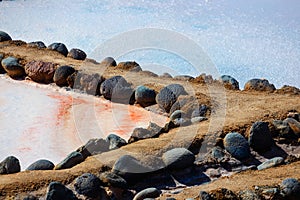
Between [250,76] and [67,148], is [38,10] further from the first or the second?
[67,148]

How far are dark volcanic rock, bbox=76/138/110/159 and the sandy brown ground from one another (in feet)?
0.30

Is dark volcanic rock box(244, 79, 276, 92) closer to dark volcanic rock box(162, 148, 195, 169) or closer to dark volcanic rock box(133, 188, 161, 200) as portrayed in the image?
dark volcanic rock box(162, 148, 195, 169)

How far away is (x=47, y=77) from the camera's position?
614cm

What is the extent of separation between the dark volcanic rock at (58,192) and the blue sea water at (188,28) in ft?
10.5

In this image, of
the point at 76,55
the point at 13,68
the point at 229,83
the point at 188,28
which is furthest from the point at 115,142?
the point at 188,28

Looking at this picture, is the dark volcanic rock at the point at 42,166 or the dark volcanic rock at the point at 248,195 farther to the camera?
the dark volcanic rock at the point at 42,166

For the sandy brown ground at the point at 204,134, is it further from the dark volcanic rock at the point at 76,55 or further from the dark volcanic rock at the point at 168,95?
the dark volcanic rock at the point at 76,55

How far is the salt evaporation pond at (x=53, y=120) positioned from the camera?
4.79m

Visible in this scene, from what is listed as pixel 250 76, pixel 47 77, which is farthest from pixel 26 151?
pixel 250 76

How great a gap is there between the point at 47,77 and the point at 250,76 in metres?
2.51

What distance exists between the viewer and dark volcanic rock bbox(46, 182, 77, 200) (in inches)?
142

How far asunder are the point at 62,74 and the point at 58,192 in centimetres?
251

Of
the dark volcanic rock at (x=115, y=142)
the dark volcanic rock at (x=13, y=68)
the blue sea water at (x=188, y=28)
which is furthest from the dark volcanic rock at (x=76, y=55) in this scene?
the dark volcanic rock at (x=115, y=142)

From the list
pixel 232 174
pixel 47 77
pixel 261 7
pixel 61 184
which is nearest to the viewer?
pixel 61 184
